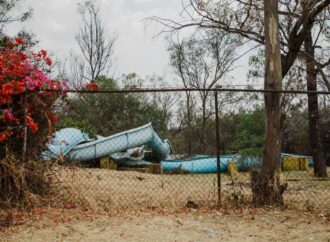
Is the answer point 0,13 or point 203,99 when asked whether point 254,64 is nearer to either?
point 203,99

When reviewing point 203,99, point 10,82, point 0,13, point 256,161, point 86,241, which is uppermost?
point 0,13

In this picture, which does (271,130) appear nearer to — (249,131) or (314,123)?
(314,123)

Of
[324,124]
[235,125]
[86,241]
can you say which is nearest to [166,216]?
[86,241]

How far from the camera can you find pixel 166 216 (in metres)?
6.05

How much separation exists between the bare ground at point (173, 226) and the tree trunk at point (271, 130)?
0.35 metres

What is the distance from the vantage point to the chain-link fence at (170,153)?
7234mm

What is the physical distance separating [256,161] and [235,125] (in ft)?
19.6

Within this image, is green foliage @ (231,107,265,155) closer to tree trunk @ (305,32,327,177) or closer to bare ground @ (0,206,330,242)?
tree trunk @ (305,32,327,177)

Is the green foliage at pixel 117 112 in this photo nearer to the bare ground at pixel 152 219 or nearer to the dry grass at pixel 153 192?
the dry grass at pixel 153 192

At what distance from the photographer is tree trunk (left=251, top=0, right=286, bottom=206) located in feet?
22.1

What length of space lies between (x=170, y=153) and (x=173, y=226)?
12.0 metres

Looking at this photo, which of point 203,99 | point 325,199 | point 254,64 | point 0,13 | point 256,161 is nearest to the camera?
point 325,199

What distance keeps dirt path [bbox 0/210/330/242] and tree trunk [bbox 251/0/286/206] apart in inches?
16.0

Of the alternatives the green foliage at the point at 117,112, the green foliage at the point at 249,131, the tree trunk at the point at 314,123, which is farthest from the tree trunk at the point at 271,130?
the green foliage at the point at 117,112
